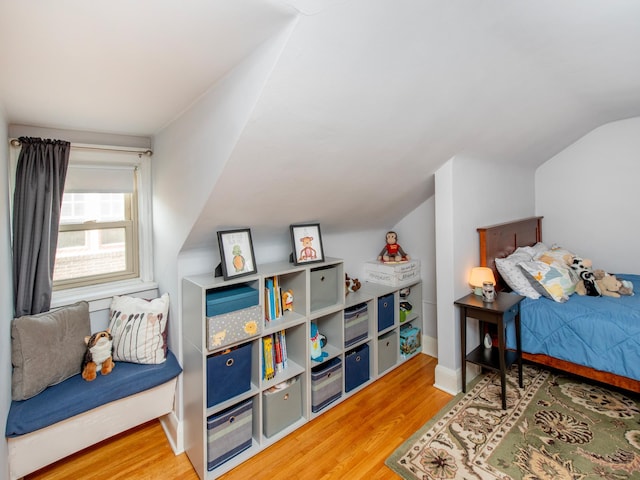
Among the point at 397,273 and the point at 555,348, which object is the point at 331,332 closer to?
the point at 397,273

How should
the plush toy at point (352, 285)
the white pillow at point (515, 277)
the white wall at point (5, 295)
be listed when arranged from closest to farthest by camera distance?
the white wall at point (5, 295)
the white pillow at point (515, 277)
the plush toy at point (352, 285)

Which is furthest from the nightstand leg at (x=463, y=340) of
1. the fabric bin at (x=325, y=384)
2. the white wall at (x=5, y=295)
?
the white wall at (x=5, y=295)

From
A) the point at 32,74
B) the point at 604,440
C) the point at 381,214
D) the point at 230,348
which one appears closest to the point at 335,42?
the point at 32,74

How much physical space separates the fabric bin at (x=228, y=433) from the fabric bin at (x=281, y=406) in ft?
0.32

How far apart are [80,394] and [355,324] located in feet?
5.61

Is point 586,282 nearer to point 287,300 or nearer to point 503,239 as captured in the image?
point 503,239

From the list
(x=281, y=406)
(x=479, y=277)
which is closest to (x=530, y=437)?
(x=479, y=277)

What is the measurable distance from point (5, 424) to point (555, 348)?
322 cm

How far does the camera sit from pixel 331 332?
2.58 meters

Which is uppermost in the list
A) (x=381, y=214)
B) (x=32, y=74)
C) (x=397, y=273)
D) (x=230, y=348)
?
(x=32, y=74)

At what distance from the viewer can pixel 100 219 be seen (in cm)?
233

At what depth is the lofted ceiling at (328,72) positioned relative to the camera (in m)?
1.16

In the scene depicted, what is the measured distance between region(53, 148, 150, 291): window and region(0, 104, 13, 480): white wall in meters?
0.36

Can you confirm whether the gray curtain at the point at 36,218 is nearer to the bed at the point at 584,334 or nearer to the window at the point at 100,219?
the window at the point at 100,219
